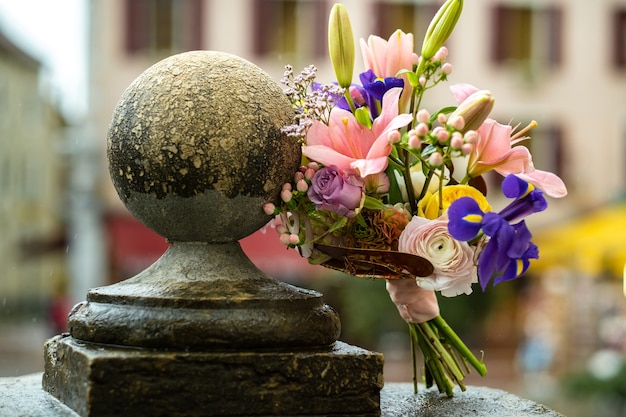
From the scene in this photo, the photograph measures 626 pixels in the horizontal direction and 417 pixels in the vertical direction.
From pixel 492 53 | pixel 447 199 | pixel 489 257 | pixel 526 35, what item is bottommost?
pixel 489 257

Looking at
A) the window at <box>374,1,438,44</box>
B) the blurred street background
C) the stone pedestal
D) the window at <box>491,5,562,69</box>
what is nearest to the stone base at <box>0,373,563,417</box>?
the stone pedestal

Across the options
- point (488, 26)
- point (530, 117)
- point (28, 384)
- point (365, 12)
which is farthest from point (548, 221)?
point (28, 384)

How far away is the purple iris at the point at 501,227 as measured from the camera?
88.8 inches

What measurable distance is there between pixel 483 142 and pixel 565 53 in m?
16.2

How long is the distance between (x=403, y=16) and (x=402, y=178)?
1464 centimetres

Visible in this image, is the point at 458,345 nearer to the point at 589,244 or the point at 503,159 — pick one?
the point at 503,159

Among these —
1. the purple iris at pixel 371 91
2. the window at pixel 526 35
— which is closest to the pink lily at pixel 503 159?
the purple iris at pixel 371 91

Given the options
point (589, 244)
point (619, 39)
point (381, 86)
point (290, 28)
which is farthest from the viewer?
point (619, 39)

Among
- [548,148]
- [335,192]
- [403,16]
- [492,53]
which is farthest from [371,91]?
[548,148]

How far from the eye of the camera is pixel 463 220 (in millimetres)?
2270

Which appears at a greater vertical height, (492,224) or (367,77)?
(367,77)

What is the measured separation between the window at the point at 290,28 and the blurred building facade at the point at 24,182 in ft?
50.2

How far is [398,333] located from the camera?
15.5m

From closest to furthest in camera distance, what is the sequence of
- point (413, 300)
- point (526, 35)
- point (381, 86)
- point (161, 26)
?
point (381, 86), point (413, 300), point (161, 26), point (526, 35)
